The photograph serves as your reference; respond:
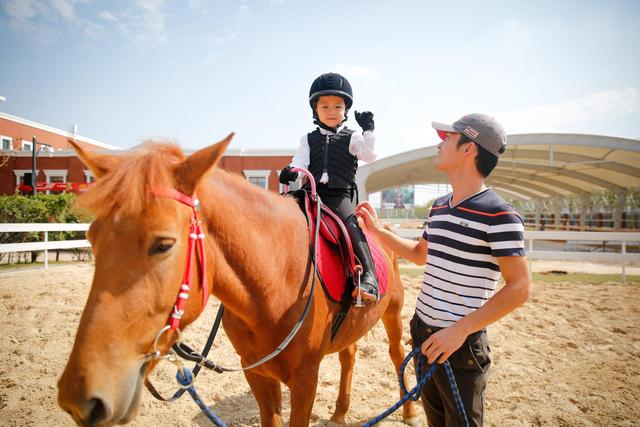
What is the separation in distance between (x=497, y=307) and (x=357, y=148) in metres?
1.80

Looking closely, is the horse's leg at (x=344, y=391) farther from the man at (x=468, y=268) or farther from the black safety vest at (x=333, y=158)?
the black safety vest at (x=333, y=158)

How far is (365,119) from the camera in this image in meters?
3.10

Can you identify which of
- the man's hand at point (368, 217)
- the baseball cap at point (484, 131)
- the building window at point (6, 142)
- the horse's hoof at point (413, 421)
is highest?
the building window at point (6, 142)

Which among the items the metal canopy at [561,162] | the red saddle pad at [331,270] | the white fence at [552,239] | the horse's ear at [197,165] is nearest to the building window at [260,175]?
the metal canopy at [561,162]

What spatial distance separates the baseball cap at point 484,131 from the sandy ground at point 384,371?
2.93 meters

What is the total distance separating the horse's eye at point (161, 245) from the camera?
1.35 m

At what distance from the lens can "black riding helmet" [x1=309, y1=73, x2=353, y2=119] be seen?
301 centimetres

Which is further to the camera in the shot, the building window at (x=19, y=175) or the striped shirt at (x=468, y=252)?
the building window at (x=19, y=175)

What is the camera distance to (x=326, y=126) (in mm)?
3113

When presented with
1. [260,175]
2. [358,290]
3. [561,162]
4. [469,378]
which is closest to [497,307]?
[469,378]

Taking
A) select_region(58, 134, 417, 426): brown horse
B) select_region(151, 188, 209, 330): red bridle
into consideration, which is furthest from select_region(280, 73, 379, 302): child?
select_region(151, 188, 209, 330): red bridle

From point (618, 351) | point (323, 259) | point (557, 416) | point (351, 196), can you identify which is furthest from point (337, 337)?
point (618, 351)

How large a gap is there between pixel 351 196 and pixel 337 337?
3.93ft

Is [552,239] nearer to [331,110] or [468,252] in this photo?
[331,110]
